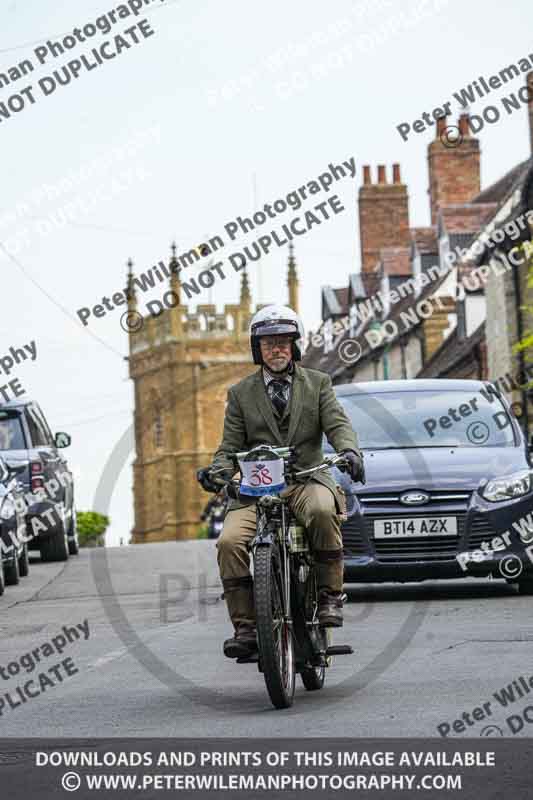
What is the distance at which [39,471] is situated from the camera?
23.7m

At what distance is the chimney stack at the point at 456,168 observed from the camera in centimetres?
5922

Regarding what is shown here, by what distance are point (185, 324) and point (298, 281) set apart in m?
8.19

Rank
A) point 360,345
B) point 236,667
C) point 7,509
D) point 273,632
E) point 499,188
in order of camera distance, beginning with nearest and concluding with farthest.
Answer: point 273,632 → point 236,667 → point 7,509 → point 499,188 → point 360,345

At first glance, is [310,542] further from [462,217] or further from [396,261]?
[396,261]

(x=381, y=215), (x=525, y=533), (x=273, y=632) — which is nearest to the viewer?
(x=273, y=632)

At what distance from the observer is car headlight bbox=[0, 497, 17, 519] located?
18.3 metres

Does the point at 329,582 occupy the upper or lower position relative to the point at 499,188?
lower

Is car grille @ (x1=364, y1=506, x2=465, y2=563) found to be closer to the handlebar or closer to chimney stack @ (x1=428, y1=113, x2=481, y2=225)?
the handlebar

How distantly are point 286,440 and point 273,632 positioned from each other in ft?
4.12

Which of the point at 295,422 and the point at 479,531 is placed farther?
the point at 479,531

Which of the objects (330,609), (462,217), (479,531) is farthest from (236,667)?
(462,217)

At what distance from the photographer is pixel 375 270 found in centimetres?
6700

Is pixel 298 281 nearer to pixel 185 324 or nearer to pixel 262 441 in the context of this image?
pixel 185 324
